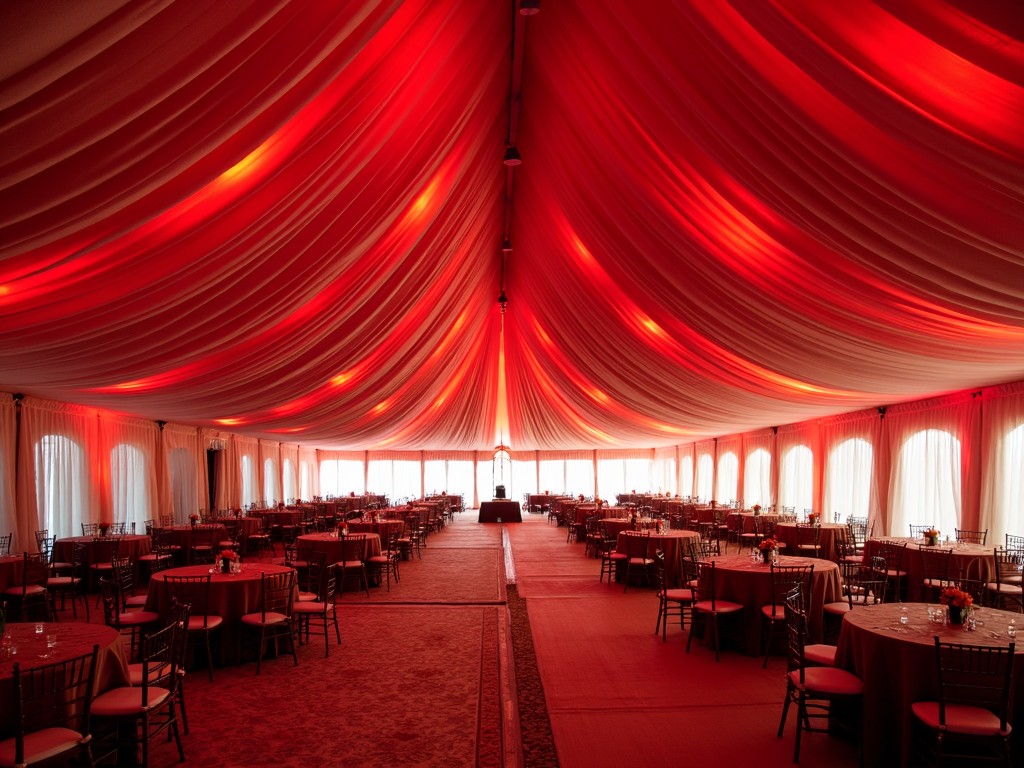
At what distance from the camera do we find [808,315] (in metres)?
7.98

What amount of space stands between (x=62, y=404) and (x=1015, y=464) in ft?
59.7

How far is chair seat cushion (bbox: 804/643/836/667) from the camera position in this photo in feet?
17.7

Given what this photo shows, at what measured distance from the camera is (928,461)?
45.6 feet

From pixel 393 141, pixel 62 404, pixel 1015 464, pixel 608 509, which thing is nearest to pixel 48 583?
pixel 62 404

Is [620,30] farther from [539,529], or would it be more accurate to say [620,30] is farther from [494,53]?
[539,529]

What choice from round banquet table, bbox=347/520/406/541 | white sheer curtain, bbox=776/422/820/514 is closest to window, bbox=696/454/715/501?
white sheer curtain, bbox=776/422/820/514

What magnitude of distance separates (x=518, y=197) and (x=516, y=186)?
0.24 meters

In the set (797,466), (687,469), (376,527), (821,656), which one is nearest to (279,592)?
(821,656)

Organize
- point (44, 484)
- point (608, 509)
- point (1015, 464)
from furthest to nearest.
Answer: point (608, 509)
point (44, 484)
point (1015, 464)

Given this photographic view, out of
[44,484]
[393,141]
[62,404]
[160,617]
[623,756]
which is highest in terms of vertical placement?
[393,141]

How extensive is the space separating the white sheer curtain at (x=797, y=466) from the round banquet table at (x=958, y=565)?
27.4 feet

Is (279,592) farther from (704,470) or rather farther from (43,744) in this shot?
(704,470)

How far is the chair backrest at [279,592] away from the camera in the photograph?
7.47 metres

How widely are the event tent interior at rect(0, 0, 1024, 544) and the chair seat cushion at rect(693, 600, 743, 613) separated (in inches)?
138
